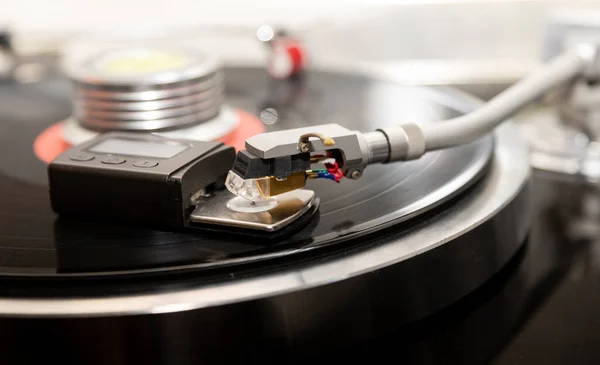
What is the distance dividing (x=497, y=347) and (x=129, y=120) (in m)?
0.43

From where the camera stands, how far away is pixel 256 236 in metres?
0.48

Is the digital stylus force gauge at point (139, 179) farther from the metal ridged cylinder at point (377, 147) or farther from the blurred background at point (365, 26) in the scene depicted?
the blurred background at point (365, 26)

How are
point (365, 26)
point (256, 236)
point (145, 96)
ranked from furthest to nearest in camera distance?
point (365, 26)
point (145, 96)
point (256, 236)

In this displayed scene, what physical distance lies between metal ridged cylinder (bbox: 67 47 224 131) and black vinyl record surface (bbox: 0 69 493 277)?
7 centimetres

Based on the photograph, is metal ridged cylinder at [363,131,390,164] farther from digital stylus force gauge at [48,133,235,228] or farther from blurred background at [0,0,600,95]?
blurred background at [0,0,600,95]

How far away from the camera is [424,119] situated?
79cm

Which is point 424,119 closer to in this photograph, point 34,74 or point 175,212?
point 175,212

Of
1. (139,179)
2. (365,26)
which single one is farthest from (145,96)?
(365,26)

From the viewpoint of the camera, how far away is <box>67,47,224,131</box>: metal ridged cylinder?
74 cm

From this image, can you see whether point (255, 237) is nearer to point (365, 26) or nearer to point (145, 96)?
point (145, 96)

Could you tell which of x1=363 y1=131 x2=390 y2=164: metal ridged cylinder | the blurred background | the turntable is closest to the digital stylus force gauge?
the turntable

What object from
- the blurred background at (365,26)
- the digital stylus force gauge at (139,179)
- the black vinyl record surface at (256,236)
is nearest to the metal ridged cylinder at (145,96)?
the black vinyl record surface at (256,236)

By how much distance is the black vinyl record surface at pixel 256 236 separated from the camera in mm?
462

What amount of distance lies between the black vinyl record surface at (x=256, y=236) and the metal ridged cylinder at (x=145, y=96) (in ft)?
0.24
